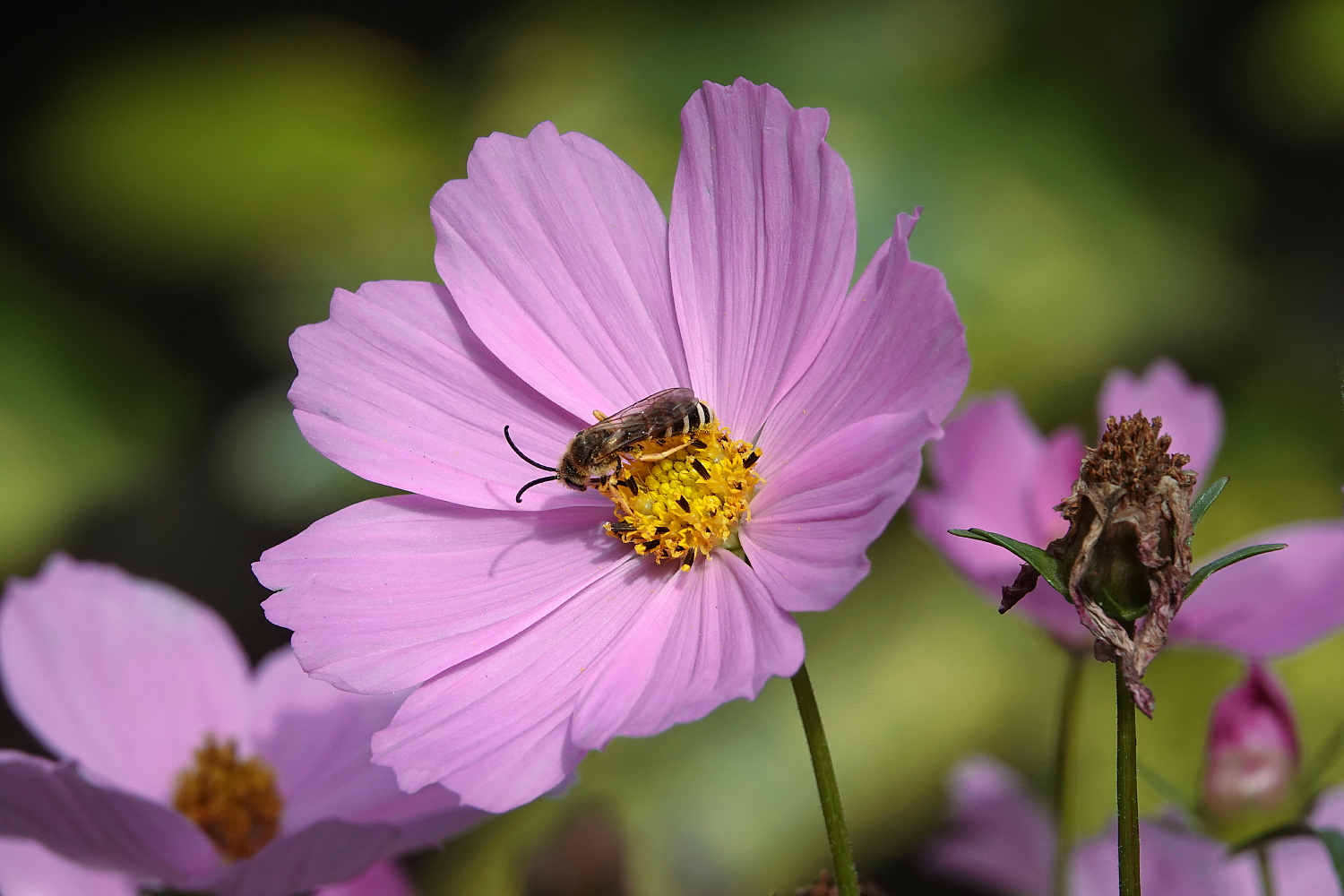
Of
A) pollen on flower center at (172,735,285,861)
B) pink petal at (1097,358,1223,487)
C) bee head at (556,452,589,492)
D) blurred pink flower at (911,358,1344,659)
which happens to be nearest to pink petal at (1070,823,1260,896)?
blurred pink flower at (911,358,1344,659)

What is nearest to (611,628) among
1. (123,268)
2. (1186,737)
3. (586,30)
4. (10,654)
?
(10,654)

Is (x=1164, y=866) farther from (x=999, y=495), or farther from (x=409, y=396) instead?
(x=409, y=396)

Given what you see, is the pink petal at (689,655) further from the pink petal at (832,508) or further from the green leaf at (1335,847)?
the green leaf at (1335,847)

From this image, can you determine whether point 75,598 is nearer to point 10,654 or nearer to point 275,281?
point 10,654

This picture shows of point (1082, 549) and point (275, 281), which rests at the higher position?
point (275, 281)

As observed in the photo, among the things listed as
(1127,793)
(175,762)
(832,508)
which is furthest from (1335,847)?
(175,762)

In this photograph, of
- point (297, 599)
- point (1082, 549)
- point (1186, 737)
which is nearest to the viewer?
point (1082, 549)

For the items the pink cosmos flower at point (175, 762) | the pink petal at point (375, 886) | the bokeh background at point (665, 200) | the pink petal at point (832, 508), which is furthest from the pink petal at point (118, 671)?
the bokeh background at point (665, 200)
